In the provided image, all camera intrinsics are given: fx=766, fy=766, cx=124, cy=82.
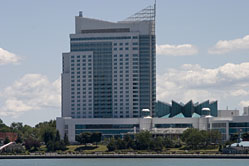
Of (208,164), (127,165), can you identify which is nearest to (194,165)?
(208,164)

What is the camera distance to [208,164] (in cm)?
19525

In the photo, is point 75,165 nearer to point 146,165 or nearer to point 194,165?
point 146,165

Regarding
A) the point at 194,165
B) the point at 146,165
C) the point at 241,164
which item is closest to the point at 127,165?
the point at 146,165

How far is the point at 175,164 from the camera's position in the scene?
198 metres

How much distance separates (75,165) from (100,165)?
6.69 metres

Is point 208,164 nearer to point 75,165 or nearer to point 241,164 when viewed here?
point 241,164

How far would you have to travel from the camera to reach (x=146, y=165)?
7677 inches

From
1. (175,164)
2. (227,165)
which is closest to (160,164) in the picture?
(175,164)

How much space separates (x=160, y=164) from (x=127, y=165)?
9278 millimetres

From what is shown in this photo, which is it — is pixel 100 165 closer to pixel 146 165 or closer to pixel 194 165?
pixel 146 165

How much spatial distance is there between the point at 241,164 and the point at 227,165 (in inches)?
160

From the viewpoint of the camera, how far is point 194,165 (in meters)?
192

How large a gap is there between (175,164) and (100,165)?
1937cm

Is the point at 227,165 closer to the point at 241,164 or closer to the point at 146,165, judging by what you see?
the point at 241,164
